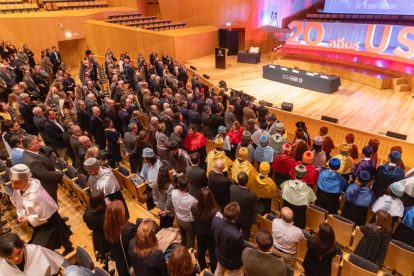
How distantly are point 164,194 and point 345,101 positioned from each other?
8.06 meters

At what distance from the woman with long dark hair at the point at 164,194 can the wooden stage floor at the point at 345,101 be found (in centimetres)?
592

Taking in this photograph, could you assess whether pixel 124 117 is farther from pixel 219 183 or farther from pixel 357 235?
pixel 357 235

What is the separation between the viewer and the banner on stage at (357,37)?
10828mm

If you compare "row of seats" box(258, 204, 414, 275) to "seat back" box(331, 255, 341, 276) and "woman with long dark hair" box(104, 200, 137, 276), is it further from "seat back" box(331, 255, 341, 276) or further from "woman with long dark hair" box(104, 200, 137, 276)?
"woman with long dark hair" box(104, 200, 137, 276)

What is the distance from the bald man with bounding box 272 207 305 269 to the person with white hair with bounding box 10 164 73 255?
2.46 metres

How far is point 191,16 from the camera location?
1702 cm

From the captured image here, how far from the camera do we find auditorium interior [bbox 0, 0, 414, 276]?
12.0ft

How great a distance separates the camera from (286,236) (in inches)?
126

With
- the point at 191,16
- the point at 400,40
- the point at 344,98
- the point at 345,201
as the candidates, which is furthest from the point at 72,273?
the point at 191,16

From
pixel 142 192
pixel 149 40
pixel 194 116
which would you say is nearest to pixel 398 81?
pixel 194 116

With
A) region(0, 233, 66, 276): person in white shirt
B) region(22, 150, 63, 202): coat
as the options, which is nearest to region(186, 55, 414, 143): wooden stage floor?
region(22, 150, 63, 202): coat

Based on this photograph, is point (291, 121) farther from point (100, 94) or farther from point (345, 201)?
point (100, 94)

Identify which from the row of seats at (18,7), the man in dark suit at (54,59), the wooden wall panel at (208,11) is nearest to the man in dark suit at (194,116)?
the man in dark suit at (54,59)

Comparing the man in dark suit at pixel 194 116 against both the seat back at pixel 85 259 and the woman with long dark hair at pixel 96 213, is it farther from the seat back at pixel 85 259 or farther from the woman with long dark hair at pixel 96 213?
the seat back at pixel 85 259
